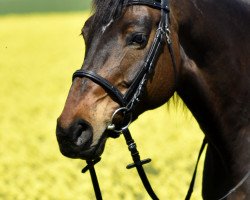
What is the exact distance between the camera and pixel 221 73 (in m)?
4.67

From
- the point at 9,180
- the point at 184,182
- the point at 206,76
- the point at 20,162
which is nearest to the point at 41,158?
the point at 20,162

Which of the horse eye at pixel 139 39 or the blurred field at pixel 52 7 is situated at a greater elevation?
the blurred field at pixel 52 7

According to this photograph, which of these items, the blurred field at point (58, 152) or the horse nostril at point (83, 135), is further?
the blurred field at point (58, 152)

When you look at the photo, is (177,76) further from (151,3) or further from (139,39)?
(151,3)

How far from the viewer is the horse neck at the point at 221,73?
4621mm

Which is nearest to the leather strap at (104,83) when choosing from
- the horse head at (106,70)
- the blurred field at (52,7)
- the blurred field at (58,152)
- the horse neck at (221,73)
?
the horse head at (106,70)

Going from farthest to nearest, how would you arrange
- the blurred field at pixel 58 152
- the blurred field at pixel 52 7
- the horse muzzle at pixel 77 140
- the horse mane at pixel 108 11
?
the blurred field at pixel 52 7 < the blurred field at pixel 58 152 < the horse mane at pixel 108 11 < the horse muzzle at pixel 77 140

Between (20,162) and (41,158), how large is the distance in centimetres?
70

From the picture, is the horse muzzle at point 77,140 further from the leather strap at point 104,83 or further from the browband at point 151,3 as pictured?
the browband at point 151,3

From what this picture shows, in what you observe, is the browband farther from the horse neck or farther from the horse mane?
the horse neck

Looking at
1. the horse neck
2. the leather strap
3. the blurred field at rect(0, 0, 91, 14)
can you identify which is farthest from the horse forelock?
the blurred field at rect(0, 0, 91, 14)

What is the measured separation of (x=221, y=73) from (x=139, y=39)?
2.21ft

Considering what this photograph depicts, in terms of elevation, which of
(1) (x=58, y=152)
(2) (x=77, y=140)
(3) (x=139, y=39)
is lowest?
(2) (x=77, y=140)

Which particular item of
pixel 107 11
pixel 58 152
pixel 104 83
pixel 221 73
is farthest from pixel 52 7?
pixel 104 83
